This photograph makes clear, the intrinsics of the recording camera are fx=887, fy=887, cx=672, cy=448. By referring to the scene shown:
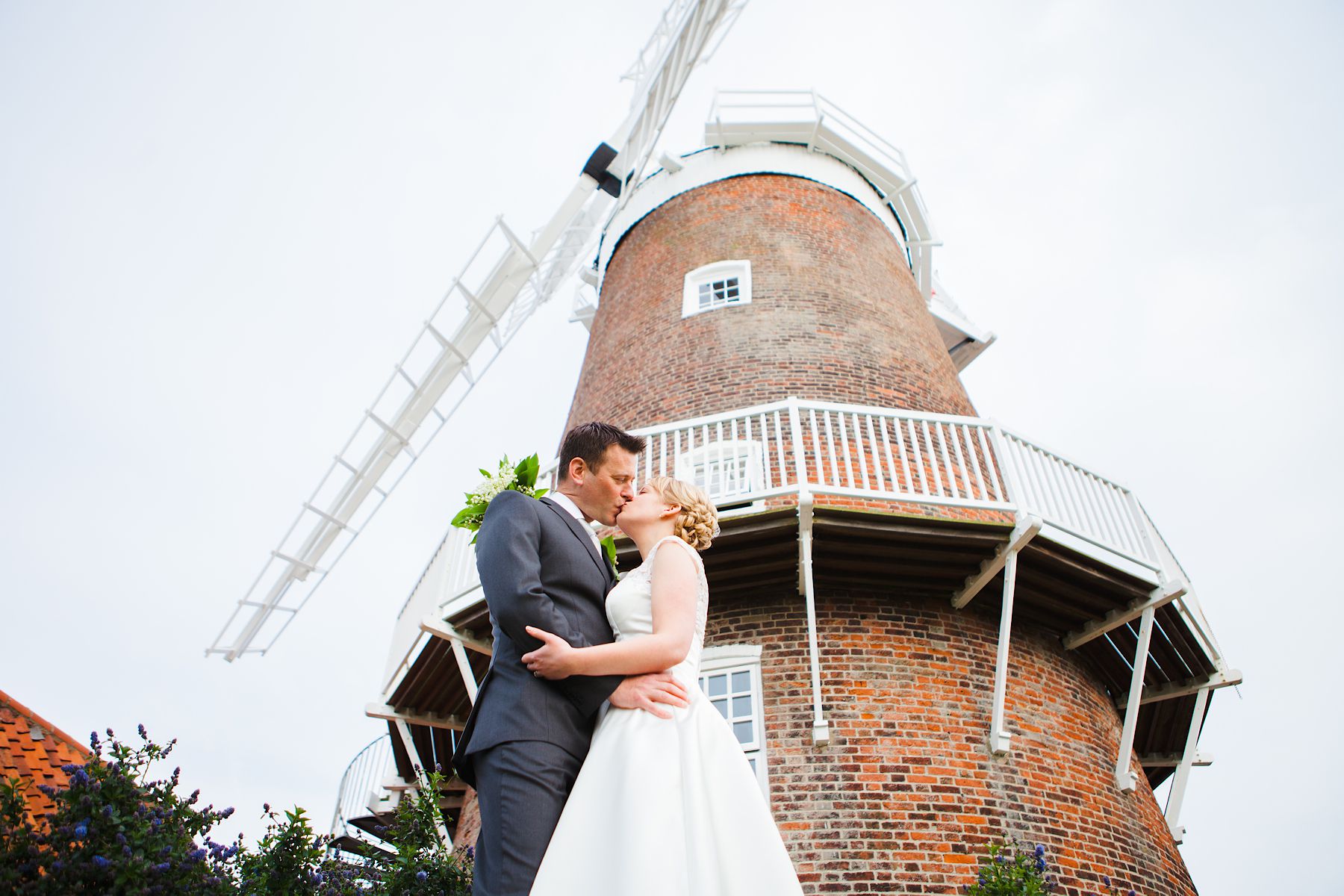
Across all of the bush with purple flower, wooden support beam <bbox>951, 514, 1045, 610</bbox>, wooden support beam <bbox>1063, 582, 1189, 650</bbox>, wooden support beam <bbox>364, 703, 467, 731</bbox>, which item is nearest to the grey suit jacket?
the bush with purple flower

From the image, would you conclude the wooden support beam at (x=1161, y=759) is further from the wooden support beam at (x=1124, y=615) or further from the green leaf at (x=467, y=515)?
the green leaf at (x=467, y=515)

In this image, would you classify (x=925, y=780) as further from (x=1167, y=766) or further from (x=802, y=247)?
(x=802, y=247)

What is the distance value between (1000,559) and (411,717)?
20.3ft

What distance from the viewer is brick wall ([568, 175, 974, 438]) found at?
30.8ft

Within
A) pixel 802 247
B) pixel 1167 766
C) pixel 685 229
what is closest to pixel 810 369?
pixel 802 247

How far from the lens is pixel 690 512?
292 centimetres

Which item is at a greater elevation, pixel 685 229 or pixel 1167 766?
pixel 685 229

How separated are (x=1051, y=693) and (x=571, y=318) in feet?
33.5

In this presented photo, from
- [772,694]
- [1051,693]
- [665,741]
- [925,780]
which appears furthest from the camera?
[1051,693]

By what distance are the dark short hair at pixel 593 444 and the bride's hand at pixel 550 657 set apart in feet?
2.12

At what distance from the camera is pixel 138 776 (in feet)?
15.2

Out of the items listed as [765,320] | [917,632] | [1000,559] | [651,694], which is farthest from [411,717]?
[651,694]

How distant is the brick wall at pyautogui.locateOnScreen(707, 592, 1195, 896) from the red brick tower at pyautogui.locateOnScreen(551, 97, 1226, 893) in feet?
0.05

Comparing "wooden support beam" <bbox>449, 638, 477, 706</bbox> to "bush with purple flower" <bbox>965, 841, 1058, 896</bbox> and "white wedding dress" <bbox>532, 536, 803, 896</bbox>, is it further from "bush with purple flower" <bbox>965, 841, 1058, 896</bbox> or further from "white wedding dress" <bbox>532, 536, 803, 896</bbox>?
"white wedding dress" <bbox>532, 536, 803, 896</bbox>
